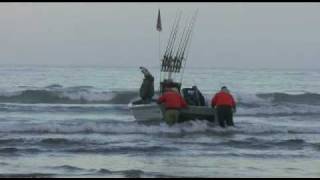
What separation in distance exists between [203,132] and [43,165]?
24.6ft

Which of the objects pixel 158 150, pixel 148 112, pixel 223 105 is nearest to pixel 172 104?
pixel 148 112

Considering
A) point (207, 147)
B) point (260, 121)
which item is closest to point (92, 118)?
point (260, 121)

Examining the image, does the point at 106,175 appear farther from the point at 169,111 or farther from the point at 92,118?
the point at 92,118

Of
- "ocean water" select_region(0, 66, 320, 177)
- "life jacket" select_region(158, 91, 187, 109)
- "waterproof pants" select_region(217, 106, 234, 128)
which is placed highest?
"life jacket" select_region(158, 91, 187, 109)

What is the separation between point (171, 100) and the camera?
19.9m

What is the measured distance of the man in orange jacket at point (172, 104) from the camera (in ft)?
65.4

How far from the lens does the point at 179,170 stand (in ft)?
41.9

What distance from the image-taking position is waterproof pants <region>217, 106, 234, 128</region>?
20.5m

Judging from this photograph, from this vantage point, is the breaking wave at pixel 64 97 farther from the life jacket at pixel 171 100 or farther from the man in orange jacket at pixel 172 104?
the life jacket at pixel 171 100

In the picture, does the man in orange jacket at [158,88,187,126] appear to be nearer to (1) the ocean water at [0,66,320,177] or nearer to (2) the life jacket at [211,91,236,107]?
(1) the ocean water at [0,66,320,177]

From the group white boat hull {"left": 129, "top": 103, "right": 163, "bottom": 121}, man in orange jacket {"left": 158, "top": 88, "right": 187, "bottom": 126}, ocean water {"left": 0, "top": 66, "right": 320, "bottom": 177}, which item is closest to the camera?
ocean water {"left": 0, "top": 66, "right": 320, "bottom": 177}

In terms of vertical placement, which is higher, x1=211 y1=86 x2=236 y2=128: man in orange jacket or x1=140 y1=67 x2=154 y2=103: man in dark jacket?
x1=140 y1=67 x2=154 y2=103: man in dark jacket

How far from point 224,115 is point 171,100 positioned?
1667mm

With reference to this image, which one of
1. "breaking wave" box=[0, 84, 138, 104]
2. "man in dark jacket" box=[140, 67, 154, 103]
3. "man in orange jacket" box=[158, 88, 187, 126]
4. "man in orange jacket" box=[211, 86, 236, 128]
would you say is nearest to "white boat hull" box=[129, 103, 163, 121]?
"man in dark jacket" box=[140, 67, 154, 103]
